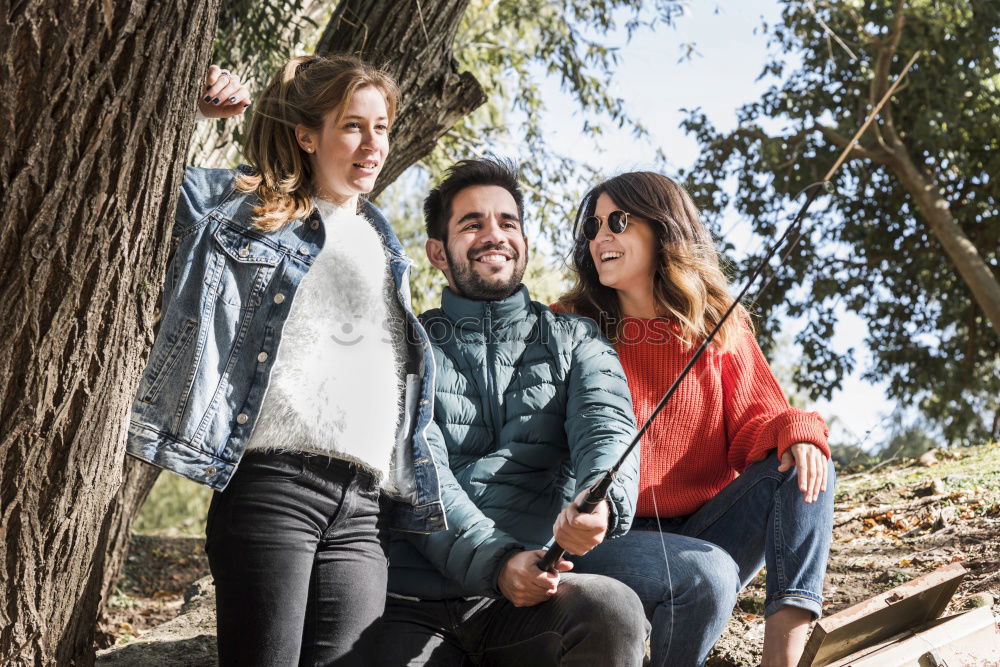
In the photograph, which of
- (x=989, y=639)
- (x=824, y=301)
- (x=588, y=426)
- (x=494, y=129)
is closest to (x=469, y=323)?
(x=588, y=426)

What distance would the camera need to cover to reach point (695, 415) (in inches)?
115

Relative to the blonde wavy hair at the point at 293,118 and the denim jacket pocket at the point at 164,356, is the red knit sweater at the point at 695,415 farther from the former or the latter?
the denim jacket pocket at the point at 164,356

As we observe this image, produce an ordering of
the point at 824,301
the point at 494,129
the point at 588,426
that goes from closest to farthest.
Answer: the point at 588,426 → the point at 494,129 → the point at 824,301

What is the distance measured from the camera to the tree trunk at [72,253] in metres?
2.10

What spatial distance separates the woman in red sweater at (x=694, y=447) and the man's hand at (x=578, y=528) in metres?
0.01

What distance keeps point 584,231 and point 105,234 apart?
1499 mm

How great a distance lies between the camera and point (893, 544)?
163 inches

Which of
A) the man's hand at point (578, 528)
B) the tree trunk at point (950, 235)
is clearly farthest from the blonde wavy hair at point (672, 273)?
the tree trunk at point (950, 235)

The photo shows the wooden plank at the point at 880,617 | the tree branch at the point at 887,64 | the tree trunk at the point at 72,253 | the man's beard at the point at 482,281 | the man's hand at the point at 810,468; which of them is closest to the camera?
the tree trunk at the point at 72,253

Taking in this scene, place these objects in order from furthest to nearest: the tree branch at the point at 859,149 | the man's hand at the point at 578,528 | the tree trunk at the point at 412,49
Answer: the tree branch at the point at 859,149 < the tree trunk at the point at 412,49 < the man's hand at the point at 578,528

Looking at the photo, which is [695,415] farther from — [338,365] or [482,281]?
[338,365]

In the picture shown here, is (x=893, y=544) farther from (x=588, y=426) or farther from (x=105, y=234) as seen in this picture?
(x=105, y=234)

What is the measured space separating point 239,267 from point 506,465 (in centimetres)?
85

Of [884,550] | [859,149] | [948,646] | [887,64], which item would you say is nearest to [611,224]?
[948,646]
